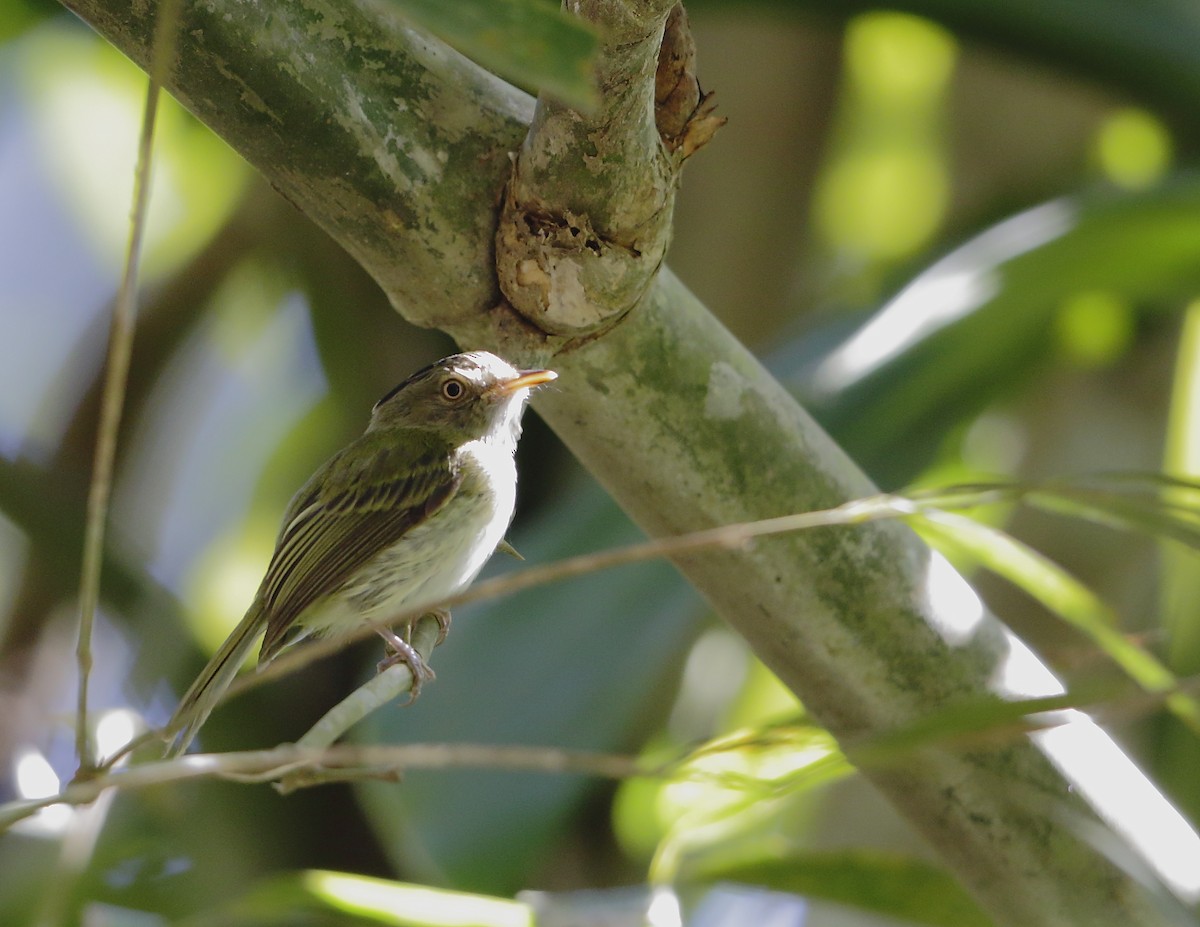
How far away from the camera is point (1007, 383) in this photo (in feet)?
9.76

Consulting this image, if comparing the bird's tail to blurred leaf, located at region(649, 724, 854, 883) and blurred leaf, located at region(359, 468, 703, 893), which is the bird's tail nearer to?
blurred leaf, located at region(359, 468, 703, 893)

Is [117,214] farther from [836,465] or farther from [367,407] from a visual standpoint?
[836,465]

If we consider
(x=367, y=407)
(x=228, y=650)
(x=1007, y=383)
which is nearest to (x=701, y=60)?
(x=367, y=407)

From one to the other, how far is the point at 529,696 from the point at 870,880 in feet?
2.48

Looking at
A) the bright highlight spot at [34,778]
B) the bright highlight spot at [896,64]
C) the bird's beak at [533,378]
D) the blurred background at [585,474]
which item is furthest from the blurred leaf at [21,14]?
the bright highlight spot at [896,64]

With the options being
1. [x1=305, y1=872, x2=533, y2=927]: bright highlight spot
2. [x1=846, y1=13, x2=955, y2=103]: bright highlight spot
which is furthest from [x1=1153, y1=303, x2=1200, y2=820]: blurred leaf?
[x1=846, y1=13, x2=955, y2=103]: bright highlight spot

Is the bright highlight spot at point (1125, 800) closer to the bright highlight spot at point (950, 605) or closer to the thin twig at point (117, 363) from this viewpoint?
the bright highlight spot at point (950, 605)

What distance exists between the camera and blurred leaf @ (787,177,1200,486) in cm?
267

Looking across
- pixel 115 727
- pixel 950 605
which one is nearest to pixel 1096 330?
pixel 950 605

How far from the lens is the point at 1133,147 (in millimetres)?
3904

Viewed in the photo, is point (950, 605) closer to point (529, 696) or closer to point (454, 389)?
point (529, 696)

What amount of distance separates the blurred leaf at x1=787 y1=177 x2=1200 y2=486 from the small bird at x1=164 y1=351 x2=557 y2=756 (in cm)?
67

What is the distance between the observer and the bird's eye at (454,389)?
117 inches

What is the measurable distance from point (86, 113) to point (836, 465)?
419cm
